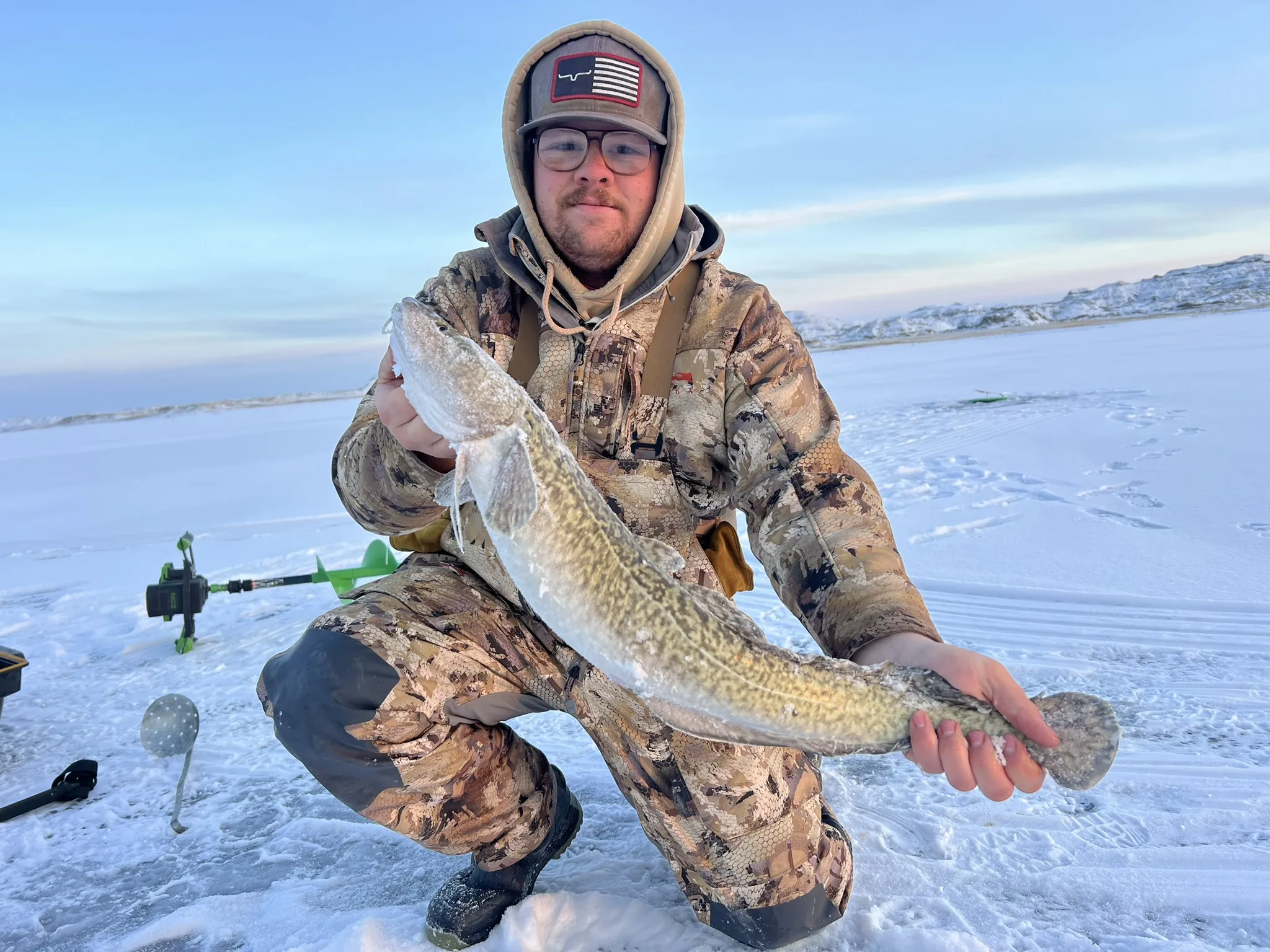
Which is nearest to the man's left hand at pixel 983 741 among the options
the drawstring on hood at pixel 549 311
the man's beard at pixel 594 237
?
the drawstring on hood at pixel 549 311

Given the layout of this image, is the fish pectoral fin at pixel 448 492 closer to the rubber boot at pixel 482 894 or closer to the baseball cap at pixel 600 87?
the rubber boot at pixel 482 894

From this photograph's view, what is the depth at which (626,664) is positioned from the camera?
7.63ft

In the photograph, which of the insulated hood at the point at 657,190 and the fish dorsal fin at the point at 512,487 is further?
the insulated hood at the point at 657,190

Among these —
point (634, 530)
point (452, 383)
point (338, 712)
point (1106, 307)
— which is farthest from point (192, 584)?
point (1106, 307)

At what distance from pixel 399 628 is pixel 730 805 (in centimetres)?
138

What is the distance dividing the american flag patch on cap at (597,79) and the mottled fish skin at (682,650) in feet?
5.14

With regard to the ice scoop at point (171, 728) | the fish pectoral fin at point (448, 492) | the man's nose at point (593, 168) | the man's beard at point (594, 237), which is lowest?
the ice scoop at point (171, 728)

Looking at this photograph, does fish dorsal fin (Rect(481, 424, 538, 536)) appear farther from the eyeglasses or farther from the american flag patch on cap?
the american flag patch on cap

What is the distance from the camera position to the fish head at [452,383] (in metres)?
2.56

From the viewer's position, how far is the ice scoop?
364 centimetres

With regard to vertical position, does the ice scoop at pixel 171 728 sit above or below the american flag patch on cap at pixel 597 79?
below

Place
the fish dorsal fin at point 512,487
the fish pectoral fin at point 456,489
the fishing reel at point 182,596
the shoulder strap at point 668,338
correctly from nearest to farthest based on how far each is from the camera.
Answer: the fish dorsal fin at point 512,487 → the fish pectoral fin at point 456,489 → the shoulder strap at point 668,338 → the fishing reel at point 182,596

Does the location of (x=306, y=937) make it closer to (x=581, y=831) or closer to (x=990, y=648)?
(x=581, y=831)

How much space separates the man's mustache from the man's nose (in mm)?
42
